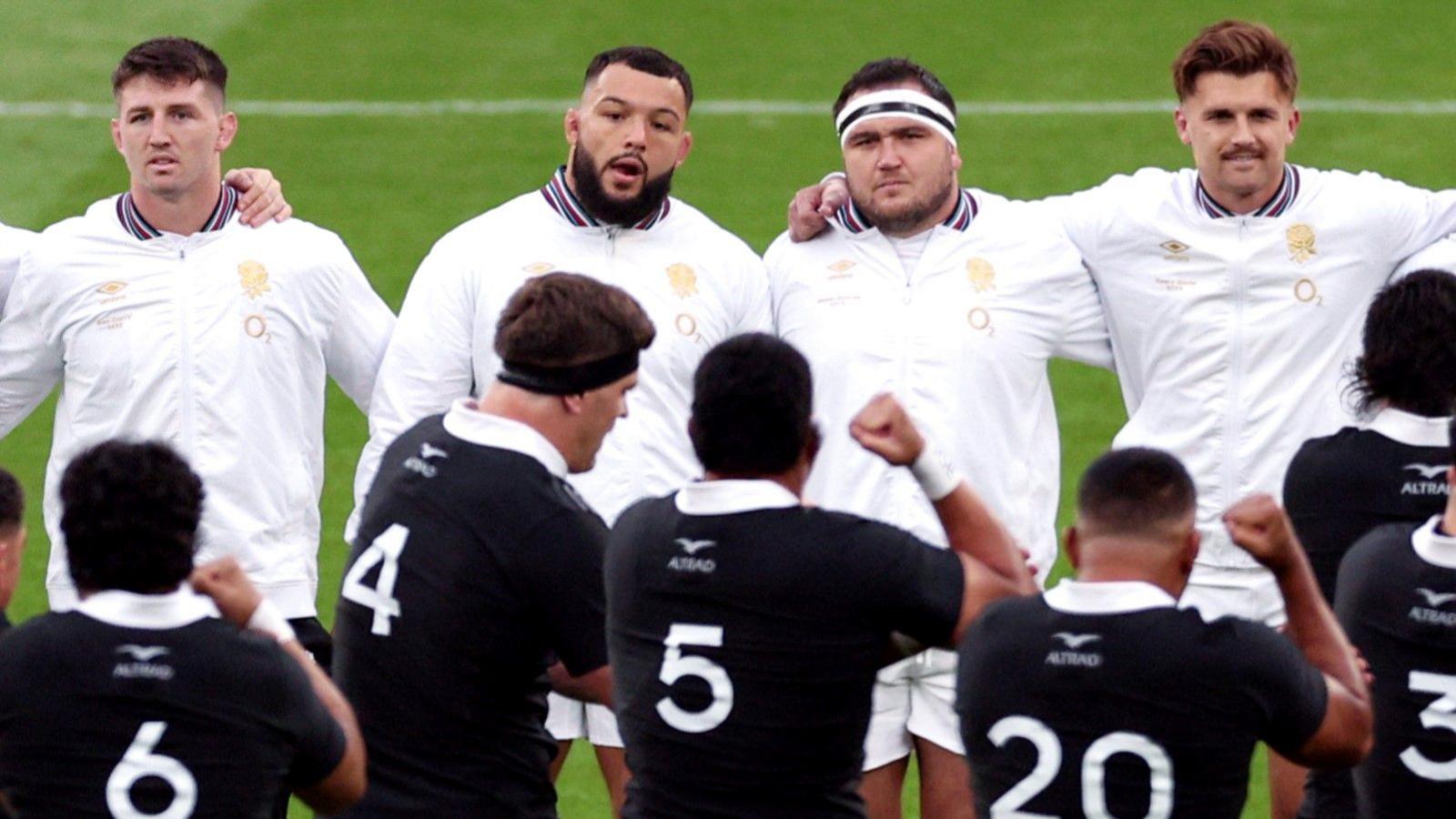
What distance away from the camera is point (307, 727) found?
4559 millimetres

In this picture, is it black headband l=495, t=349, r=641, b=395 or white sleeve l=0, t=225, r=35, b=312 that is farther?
white sleeve l=0, t=225, r=35, b=312

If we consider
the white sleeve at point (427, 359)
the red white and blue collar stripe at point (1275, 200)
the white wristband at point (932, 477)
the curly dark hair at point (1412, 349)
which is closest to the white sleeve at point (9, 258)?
the white sleeve at point (427, 359)

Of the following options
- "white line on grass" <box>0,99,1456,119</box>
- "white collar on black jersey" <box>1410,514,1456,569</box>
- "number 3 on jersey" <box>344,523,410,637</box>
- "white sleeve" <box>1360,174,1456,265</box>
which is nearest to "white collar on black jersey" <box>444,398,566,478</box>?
"number 3 on jersey" <box>344,523,410,637</box>

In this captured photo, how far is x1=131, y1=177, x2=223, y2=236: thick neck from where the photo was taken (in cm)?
673

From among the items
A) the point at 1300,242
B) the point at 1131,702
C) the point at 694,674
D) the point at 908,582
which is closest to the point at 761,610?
the point at 694,674

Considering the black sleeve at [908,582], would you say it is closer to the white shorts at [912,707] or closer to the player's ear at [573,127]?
the white shorts at [912,707]

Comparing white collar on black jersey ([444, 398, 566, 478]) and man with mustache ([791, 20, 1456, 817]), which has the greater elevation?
man with mustache ([791, 20, 1456, 817])

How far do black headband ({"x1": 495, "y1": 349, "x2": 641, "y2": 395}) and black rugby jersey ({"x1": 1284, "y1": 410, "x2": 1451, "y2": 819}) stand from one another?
1.69 m

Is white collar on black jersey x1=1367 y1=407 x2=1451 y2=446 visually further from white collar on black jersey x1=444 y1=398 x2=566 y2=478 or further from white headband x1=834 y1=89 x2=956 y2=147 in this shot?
white collar on black jersey x1=444 y1=398 x2=566 y2=478

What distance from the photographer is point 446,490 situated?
16.6ft

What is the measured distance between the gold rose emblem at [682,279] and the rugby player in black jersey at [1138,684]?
2158 mm

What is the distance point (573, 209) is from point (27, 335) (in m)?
1.48

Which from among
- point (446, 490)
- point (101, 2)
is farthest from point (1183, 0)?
point (446, 490)

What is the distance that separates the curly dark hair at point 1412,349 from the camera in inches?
224
